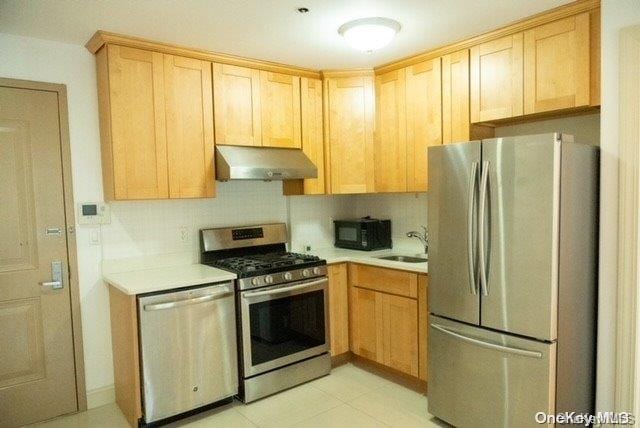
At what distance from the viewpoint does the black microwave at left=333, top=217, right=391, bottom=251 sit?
12.2ft

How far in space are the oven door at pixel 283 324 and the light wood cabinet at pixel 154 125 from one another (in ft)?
2.85

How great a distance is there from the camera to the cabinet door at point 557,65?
7.75ft

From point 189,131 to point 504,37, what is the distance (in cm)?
217

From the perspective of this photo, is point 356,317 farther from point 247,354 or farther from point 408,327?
point 247,354

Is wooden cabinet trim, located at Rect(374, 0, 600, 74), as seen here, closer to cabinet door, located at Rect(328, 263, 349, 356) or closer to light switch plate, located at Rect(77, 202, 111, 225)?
cabinet door, located at Rect(328, 263, 349, 356)

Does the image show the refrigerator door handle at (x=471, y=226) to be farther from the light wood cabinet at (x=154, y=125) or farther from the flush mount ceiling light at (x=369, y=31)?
the light wood cabinet at (x=154, y=125)

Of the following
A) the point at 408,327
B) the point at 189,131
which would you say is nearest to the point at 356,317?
the point at 408,327

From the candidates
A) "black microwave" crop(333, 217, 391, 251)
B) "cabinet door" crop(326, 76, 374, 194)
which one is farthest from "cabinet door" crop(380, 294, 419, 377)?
"cabinet door" crop(326, 76, 374, 194)

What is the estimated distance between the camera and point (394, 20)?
251 cm

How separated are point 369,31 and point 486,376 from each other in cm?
206

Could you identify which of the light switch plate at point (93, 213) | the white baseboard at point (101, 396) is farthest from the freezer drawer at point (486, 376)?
the light switch plate at point (93, 213)

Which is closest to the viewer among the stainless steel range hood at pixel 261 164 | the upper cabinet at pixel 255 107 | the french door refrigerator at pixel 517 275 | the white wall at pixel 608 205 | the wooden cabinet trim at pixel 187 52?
the french door refrigerator at pixel 517 275

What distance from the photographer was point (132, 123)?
2.74m

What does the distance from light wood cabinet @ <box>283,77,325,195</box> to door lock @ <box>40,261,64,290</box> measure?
1.79 metres
